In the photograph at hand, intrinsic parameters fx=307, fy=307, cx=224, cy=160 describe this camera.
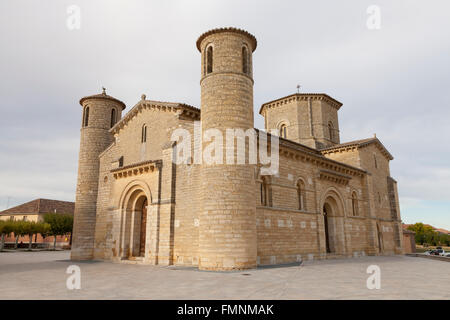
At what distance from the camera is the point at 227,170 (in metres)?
12.7

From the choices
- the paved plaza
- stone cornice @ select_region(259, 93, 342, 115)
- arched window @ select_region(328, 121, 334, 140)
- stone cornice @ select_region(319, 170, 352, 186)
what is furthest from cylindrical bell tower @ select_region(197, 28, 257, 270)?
arched window @ select_region(328, 121, 334, 140)

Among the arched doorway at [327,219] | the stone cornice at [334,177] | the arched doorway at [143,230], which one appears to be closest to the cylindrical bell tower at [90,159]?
the arched doorway at [143,230]

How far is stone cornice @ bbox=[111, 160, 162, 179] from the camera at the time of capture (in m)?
16.1

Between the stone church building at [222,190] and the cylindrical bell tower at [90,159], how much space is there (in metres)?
0.07

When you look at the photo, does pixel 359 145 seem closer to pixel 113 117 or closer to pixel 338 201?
pixel 338 201

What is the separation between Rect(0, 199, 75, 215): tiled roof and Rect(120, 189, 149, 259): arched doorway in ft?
111

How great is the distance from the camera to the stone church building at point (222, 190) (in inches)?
500

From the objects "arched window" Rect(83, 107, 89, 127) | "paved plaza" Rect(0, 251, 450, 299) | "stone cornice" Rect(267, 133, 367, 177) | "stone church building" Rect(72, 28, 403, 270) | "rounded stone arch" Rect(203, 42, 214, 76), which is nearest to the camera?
"paved plaza" Rect(0, 251, 450, 299)

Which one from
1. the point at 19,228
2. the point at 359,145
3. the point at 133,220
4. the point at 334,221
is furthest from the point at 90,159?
the point at 19,228

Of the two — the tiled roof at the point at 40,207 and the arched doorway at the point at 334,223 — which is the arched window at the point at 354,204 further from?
the tiled roof at the point at 40,207

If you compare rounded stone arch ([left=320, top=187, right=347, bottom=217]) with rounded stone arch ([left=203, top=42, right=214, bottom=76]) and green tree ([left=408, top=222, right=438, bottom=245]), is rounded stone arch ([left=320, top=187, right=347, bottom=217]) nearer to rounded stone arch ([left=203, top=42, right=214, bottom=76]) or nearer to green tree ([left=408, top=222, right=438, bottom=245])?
rounded stone arch ([left=203, top=42, right=214, bottom=76])

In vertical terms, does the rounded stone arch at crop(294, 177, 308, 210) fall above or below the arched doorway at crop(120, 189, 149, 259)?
above
